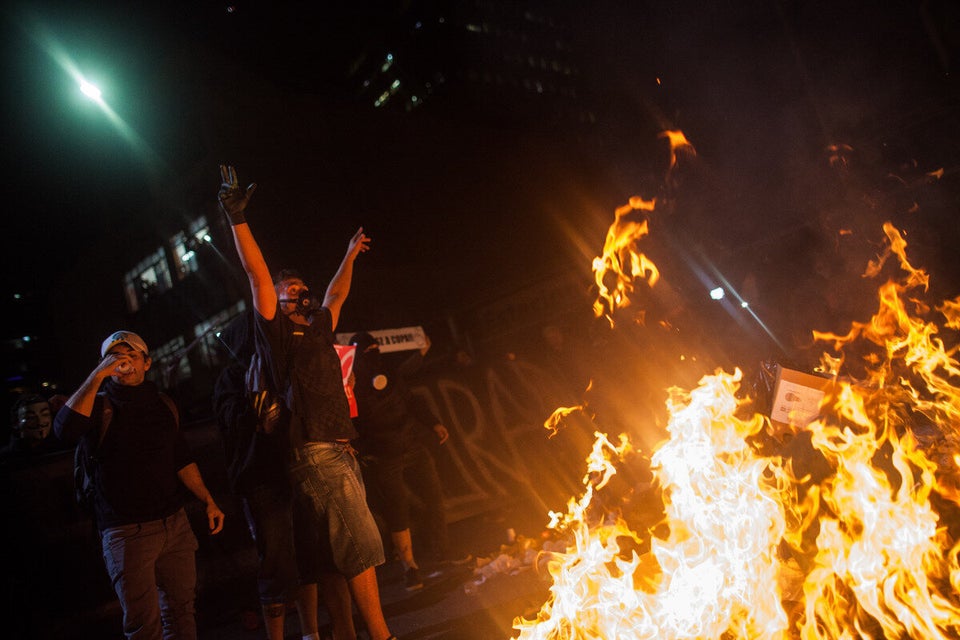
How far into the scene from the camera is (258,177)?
1258 centimetres

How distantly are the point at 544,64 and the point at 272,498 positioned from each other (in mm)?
106083

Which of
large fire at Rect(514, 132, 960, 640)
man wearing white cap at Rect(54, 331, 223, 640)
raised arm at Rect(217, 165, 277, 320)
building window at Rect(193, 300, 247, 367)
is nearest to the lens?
large fire at Rect(514, 132, 960, 640)

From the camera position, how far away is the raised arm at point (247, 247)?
286 centimetres

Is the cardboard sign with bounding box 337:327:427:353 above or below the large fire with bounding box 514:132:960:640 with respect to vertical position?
above

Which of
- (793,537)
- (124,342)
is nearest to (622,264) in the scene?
(793,537)

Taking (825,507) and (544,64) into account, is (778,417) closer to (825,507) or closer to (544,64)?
(825,507)

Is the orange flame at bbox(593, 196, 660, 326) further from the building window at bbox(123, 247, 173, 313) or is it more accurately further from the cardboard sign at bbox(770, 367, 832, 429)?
the building window at bbox(123, 247, 173, 313)

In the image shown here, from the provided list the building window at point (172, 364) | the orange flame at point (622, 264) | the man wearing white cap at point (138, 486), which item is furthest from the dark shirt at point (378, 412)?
the building window at point (172, 364)

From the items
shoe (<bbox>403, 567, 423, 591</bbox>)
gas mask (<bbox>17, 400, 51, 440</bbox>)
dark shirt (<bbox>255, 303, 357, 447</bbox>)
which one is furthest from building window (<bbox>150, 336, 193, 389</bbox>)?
dark shirt (<bbox>255, 303, 357, 447</bbox>)

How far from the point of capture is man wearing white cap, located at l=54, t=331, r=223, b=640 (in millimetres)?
3291

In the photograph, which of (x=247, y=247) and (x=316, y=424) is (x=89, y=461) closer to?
(x=316, y=424)

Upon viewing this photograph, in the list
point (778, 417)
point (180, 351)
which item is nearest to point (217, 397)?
point (778, 417)

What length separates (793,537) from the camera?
3.10 meters

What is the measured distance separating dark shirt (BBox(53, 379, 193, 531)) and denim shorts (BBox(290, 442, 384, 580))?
1.09 meters
